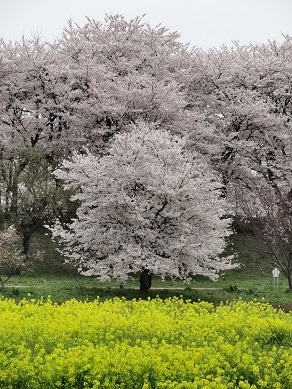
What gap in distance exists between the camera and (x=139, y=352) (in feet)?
30.1

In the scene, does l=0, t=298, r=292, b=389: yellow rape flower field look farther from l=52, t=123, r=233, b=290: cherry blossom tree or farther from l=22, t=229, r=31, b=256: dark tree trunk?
l=22, t=229, r=31, b=256: dark tree trunk

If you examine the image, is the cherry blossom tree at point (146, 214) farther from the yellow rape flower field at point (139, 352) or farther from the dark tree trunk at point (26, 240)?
the dark tree trunk at point (26, 240)

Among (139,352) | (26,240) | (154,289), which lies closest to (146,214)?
(154,289)

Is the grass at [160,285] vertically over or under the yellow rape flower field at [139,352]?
over

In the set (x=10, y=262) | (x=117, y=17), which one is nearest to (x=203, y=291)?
(x=10, y=262)

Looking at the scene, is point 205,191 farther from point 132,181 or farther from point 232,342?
point 232,342

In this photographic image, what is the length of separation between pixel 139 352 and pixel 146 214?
13.7 m

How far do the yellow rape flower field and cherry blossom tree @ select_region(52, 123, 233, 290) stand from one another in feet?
28.2

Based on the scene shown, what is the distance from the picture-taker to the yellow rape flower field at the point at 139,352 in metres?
8.46

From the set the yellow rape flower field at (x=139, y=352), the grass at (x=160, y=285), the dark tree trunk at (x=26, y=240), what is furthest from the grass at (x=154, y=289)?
the yellow rape flower field at (x=139, y=352)

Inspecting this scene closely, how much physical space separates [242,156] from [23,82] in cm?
1493

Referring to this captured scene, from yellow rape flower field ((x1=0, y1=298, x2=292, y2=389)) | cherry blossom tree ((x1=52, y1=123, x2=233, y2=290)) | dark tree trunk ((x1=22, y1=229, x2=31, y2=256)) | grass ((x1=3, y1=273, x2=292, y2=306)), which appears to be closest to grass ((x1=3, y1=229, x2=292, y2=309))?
grass ((x1=3, y1=273, x2=292, y2=306))

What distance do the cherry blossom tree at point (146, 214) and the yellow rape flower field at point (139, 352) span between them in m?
8.58

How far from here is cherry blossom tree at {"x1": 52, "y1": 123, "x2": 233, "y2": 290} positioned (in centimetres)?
2242
